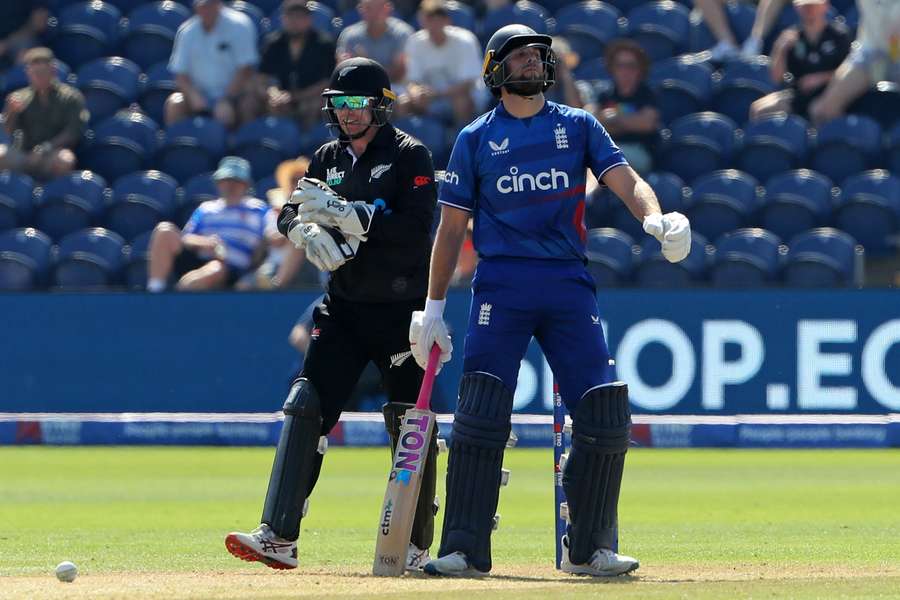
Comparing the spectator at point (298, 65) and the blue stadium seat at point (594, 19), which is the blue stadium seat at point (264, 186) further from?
the blue stadium seat at point (594, 19)

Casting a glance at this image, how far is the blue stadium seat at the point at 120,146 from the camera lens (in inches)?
679

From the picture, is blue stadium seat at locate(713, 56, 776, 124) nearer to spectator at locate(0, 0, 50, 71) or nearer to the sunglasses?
spectator at locate(0, 0, 50, 71)

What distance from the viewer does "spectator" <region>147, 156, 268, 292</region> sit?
1516cm

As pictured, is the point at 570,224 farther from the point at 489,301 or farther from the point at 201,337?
the point at 201,337

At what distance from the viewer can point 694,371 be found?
1413 centimetres

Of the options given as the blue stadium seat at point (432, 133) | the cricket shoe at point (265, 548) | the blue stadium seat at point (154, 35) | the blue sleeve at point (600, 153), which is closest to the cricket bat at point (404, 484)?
the cricket shoe at point (265, 548)

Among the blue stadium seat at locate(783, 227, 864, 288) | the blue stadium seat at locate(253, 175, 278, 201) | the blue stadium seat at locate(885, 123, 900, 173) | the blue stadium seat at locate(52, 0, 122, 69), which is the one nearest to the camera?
the blue stadium seat at locate(783, 227, 864, 288)

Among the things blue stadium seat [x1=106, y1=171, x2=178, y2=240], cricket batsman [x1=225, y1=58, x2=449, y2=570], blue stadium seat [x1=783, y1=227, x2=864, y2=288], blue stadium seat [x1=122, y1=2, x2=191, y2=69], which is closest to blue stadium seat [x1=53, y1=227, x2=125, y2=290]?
blue stadium seat [x1=106, y1=171, x2=178, y2=240]

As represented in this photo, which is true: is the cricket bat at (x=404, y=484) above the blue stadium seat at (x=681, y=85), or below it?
below

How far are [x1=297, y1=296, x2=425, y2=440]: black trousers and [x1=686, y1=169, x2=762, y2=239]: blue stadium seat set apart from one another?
8.66 meters

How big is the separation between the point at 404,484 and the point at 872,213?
9414 mm

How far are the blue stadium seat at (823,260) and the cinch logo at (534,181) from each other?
8.40 m

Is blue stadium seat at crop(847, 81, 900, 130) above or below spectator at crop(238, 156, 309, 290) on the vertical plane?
above

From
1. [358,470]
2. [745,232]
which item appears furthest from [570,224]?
[745,232]
